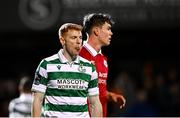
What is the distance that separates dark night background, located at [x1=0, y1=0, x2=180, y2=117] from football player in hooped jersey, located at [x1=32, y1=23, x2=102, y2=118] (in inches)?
217

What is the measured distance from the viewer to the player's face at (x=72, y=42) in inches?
325

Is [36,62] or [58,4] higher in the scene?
[58,4]

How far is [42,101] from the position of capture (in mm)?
8242

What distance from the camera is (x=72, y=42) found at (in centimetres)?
825

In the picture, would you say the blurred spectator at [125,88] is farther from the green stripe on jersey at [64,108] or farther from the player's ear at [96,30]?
the green stripe on jersey at [64,108]

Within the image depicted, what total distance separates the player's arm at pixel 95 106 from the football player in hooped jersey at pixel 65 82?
137 millimetres

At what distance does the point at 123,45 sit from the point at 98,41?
24.7 feet

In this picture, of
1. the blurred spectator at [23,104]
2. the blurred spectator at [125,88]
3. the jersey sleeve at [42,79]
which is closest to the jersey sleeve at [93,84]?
the jersey sleeve at [42,79]

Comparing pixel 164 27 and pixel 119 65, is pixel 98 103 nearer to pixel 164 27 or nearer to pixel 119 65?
pixel 164 27

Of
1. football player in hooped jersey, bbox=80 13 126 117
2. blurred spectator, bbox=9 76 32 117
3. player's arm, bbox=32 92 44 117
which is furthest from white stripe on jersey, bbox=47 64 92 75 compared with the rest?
blurred spectator, bbox=9 76 32 117

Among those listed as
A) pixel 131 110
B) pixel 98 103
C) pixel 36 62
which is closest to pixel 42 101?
pixel 98 103

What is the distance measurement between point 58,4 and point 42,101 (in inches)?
242

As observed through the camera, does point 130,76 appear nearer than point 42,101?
No

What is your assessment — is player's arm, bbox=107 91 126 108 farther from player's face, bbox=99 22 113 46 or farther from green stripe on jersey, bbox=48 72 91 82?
green stripe on jersey, bbox=48 72 91 82
